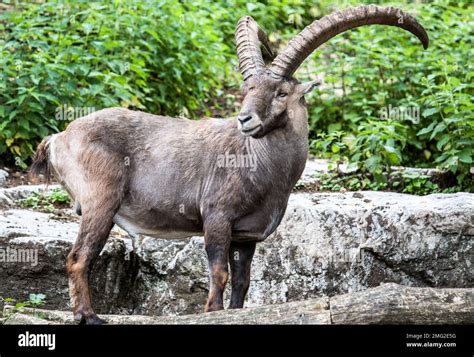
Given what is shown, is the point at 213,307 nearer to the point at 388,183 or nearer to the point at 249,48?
the point at 249,48

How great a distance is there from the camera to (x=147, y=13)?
1449cm

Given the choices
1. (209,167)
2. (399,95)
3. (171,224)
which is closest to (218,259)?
(171,224)

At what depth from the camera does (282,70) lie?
8805 millimetres

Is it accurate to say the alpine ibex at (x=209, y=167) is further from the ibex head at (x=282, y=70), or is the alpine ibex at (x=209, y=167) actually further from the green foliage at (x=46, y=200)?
the green foliage at (x=46, y=200)

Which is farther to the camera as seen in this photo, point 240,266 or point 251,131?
point 240,266

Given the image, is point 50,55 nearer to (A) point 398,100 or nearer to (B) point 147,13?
(B) point 147,13

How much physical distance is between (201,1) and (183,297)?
7400mm

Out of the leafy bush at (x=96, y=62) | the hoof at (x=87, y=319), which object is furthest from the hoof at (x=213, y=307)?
the leafy bush at (x=96, y=62)

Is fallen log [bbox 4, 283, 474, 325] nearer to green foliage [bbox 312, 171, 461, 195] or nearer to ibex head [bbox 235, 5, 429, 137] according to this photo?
ibex head [bbox 235, 5, 429, 137]

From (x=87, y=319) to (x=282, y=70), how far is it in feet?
9.09

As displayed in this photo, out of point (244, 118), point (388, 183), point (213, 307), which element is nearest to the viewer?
point (244, 118)

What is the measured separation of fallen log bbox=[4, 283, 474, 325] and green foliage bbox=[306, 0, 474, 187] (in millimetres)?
4242
